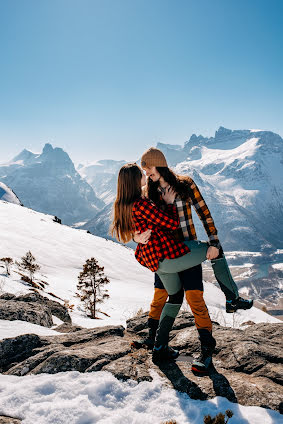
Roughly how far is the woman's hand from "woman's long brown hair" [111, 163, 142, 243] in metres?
0.51

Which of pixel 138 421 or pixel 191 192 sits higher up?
pixel 191 192

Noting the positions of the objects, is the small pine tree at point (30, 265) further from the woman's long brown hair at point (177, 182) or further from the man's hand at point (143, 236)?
the woman's long brown hair at point (177, 182)

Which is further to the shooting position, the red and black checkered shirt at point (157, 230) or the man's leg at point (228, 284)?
the man's leg at point (228, 284)

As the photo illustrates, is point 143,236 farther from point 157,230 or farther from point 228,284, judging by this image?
point 228,284

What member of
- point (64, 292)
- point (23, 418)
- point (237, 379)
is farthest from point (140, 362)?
point (64, 292)

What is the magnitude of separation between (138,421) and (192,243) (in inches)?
89.6

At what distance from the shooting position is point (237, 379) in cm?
375

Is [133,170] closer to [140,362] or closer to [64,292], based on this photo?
[140,362]

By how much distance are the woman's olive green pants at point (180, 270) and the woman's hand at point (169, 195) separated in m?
0.73

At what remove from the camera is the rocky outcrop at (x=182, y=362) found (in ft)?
11.4

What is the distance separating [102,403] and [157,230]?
2.27 m

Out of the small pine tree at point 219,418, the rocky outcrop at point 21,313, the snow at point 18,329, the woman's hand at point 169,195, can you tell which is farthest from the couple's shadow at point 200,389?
the rocky outcrop at point 21,313

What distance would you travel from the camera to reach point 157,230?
4.15 metres

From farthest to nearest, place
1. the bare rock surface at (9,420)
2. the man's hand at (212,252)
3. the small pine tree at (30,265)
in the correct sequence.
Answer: the small pine tree at (30,265) < the man's hand at (212,252) < the bare rock surface at (9,420)
